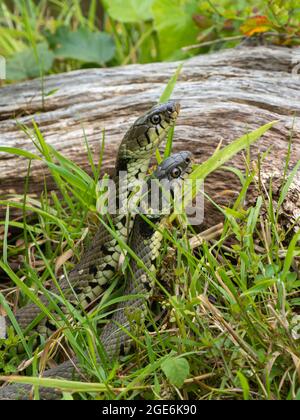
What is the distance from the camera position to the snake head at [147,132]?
14.5ft

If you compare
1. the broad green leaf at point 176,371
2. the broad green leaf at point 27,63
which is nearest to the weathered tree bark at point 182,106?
the broad green leaf at point 27,63

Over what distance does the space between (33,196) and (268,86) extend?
1633 millimetres

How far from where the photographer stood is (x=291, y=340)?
329 cm

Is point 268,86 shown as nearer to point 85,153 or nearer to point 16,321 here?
point 85,153

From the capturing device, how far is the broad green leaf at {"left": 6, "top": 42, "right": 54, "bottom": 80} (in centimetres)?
641

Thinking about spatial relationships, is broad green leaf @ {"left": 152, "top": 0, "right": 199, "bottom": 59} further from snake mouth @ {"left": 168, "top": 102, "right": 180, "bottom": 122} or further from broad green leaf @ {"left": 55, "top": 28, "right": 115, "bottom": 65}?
snake mouth @ {"left": 168, "top": 102, "right": 180, "bottom": 122}

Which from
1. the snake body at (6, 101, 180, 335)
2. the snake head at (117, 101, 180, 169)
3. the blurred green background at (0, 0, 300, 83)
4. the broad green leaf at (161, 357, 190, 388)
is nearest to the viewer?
the broad green leaf at (161, 357, 190, 388)

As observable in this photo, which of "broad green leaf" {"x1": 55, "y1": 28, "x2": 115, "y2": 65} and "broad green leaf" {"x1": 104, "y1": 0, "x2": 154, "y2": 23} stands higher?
"broad green leaf" {"x1": 104, "y1": 0, "x2": 154, "y2": 23}

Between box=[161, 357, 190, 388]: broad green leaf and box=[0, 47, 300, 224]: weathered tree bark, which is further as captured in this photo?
box=[0, 47, 300, 224]: weathered tree bark

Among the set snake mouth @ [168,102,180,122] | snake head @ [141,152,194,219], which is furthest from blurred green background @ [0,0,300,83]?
snake head @ [141,152,194,219]

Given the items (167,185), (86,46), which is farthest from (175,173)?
(86,46)

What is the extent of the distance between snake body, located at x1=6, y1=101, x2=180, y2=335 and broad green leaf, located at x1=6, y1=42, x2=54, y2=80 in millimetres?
2207

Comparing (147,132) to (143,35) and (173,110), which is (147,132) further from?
(143,35)

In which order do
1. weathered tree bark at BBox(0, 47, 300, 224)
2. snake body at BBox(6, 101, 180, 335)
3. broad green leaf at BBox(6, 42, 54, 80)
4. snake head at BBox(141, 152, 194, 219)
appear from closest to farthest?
snake head at BBox(141, 152, 194, 219) → snake body at BBox(6, 101, 180, 335) → weathered tree bark at BBox(0, 47, 300, 224) → broad green leaf at BBox(6, 42, 54, 80)
